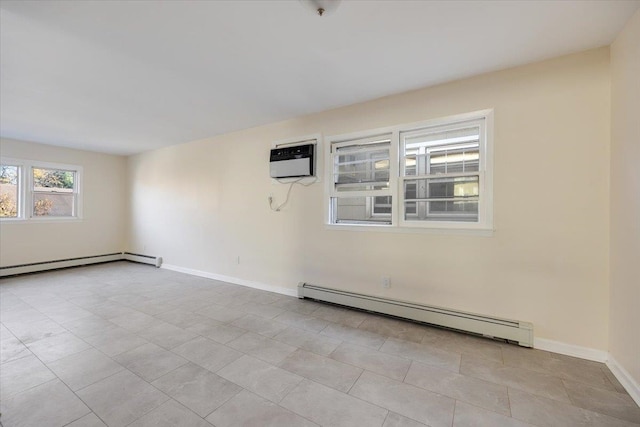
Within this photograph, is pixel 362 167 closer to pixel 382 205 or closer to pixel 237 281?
pixel 382 205

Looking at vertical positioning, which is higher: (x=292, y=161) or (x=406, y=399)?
(x=292, y=161)

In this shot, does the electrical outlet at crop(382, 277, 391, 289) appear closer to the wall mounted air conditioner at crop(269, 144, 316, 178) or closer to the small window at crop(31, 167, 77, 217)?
the wall mounted air conditioner at crop(269, 144, 316, 178)

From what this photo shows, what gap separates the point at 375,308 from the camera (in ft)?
9.75

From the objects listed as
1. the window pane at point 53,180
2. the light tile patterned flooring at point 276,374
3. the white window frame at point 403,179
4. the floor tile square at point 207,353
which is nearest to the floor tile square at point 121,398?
the light tile patterned flooring at point 276,374

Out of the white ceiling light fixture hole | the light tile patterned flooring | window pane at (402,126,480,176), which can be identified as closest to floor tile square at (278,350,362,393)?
the light tile patterned flooring

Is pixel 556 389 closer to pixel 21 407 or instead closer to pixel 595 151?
pixel 595 151

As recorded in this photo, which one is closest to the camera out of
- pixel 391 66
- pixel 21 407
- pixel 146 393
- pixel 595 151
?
pixel 21 407

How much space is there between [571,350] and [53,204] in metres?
8.14

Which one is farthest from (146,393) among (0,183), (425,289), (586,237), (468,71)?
(0,183)

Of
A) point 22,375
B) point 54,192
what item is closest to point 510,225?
point 22,375

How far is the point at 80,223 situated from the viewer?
18.4ft

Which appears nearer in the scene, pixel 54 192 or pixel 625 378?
pixel 625 378

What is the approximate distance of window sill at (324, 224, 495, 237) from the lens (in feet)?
8.27

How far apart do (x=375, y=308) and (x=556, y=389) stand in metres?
1.54
